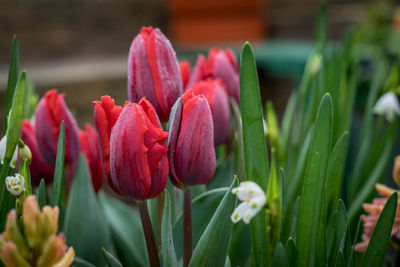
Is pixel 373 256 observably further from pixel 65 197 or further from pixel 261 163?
pixel 65 197

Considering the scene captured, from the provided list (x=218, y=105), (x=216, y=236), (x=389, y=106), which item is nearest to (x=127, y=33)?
(x=389, y=106)

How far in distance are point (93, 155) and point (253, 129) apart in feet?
0.56

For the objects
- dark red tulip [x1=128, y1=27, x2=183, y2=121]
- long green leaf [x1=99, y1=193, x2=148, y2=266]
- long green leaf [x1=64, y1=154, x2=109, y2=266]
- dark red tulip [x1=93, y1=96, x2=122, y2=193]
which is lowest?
long green leaf [x1=99, y1=193, x2=148, y2=266]

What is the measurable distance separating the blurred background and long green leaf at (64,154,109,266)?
183 cm

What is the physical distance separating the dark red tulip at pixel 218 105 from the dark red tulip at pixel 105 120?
0.08 metres

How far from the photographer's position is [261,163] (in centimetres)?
32

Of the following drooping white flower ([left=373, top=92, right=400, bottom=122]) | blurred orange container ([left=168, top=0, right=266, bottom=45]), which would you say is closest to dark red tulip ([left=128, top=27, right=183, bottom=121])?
drooping white flower ([left=373, top=92, right=400, bottom=122])

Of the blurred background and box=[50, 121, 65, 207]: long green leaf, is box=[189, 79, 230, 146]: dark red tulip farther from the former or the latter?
the blurred background

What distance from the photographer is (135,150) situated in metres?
0.28

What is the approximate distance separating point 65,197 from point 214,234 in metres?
0.19

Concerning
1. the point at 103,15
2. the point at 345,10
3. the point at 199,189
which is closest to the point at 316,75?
the point at 199,189

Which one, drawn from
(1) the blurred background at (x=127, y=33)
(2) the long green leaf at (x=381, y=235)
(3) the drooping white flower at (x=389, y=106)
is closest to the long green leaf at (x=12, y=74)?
(2) the long green leaf at (x=381, y=235)

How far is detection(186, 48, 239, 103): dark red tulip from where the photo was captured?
0.45m

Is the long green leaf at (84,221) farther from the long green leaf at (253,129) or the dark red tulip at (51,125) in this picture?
the long green leaf at (253,129)
